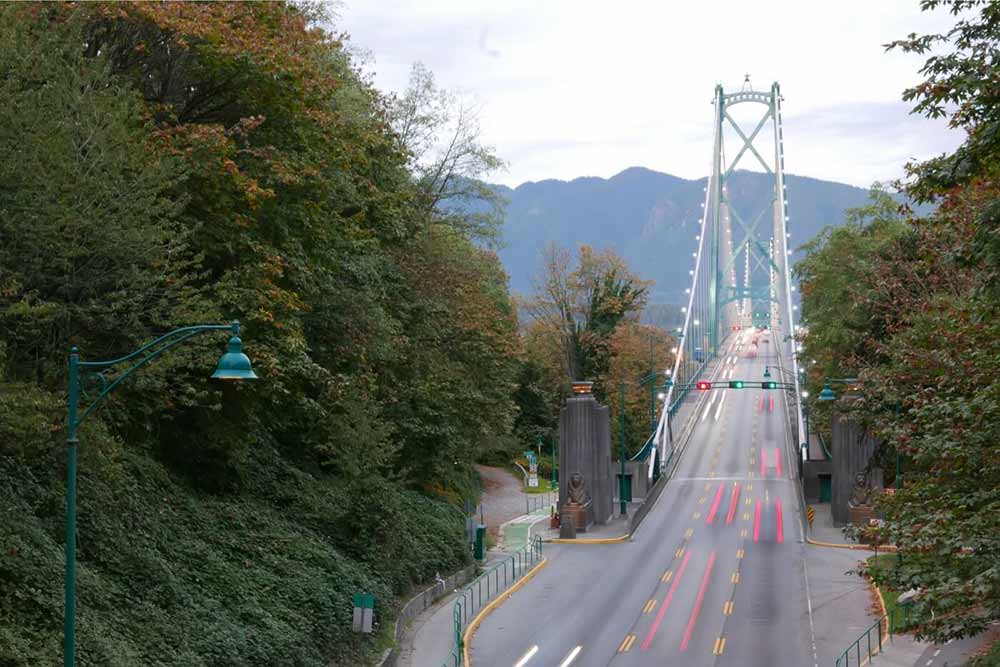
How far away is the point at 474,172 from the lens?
199 ft

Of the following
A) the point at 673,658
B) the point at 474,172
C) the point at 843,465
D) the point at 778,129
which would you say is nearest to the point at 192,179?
the point at 673,658

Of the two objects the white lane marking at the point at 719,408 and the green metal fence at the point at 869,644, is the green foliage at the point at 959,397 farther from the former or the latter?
the white lane marking at the point at 719,408

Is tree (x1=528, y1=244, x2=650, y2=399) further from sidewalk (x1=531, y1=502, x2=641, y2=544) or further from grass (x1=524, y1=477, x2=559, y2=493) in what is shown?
sidewalk (x1=531, y1=502, x2=641, y2=544)

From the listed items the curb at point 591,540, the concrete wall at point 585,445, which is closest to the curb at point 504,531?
the curb at point 591,540

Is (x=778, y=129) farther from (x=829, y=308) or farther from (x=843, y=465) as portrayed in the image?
(x=843, y=465)

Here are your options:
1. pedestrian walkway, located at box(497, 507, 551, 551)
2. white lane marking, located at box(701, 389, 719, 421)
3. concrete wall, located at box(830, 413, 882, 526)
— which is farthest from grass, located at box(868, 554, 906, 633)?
white lane marking, located at box(701, 389, 719, 421)

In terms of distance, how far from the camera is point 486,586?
4291 centimetres

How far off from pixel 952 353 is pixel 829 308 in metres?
45.7

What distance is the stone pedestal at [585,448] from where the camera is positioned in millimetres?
58969

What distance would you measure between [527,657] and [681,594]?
11.6 metres

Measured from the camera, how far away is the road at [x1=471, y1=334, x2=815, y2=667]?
33250 millimetres

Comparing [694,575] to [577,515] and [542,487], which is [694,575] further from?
[542,487]

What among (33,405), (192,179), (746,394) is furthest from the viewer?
A: (746,394)

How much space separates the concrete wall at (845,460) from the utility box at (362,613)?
3363 cm
